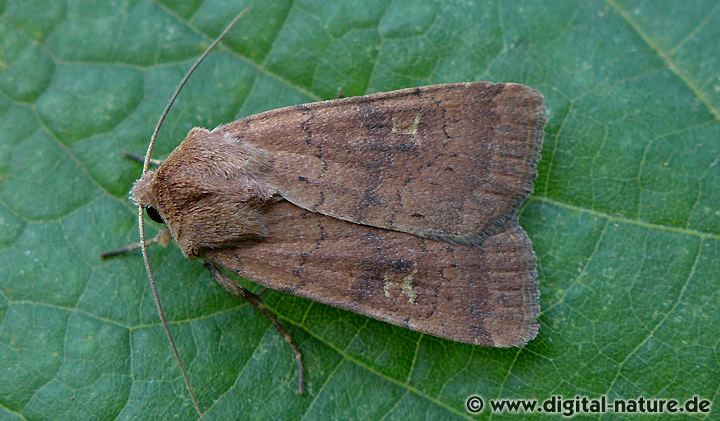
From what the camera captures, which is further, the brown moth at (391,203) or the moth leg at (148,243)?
the moth leg at (148,243)

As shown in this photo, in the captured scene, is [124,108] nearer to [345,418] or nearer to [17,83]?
[17,83]

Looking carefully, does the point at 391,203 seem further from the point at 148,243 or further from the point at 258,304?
the point at 148,243

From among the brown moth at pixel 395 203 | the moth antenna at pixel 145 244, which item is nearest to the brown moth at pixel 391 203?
the brown moth at pixel 395 203

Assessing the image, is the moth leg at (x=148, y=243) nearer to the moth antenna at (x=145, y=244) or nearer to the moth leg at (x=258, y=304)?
the moth antenna at (x=145, y=244)

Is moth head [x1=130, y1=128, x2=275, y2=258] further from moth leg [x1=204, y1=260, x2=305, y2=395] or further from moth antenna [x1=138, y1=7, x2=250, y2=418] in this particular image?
moth leg [x1=204, y1=260, x2=305, y2=395]

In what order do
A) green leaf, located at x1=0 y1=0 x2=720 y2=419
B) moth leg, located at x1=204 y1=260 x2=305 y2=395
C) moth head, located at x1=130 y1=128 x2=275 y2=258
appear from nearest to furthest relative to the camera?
1. moth head, located at x1=130 y1=128 x2=275 y2=258
2. green leaf, located at x1=0 y1=0 x2=720 y2=419
3. moth leg, located at x1=204 y1=260 x2=305 y2=395

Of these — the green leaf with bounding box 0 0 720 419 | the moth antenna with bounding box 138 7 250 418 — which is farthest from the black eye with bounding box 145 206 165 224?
the green leaf with bounding box 0 0 720 419

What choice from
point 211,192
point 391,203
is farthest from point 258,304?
point 391,203
